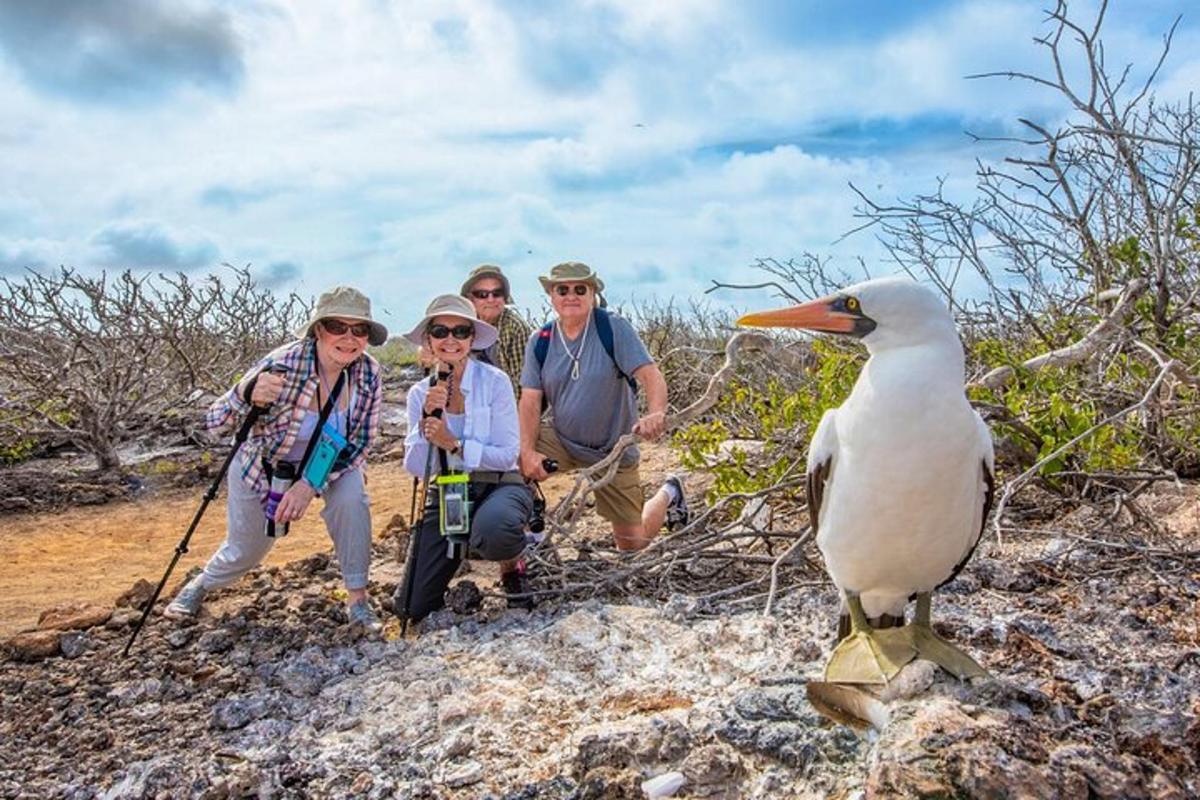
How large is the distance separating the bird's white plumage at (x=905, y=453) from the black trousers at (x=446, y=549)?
64.7 inches

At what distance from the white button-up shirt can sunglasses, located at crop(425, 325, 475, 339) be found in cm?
14

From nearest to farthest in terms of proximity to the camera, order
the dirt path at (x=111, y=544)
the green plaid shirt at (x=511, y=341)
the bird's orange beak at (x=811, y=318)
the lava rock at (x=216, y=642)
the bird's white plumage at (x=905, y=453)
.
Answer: the bird's white plumage at (x=905, y=453)
the bird's orange beak at (x=811, y=318)
the lava rock at (x=216, y=642)
the dirt path at (x=111, y=544)
the green plaid shirt at (x=511, y=341)

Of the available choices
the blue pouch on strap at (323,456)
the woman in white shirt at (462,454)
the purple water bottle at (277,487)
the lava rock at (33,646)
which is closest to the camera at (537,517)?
the woman in white shirt at (462,454)

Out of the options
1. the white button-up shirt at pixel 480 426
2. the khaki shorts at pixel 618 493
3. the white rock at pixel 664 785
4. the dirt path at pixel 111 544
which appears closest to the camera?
the white rock at pixel 664 785

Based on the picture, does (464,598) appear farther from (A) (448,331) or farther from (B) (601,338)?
(B) (601,338)

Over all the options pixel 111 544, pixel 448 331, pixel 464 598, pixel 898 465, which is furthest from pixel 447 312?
pixel 111 544

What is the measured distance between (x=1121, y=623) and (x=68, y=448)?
9.16 meters

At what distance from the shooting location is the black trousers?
4180 millimetres

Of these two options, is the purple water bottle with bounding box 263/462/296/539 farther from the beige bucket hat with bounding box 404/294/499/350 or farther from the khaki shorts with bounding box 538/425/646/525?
the khaki shorts with bounding box 538/425/646/525

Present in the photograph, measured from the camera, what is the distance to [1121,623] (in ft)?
10.8

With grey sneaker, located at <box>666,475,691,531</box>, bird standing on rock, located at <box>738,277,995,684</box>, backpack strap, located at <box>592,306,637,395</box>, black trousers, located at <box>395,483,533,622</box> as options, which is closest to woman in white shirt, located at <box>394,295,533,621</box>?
black trousers, located at <box>395,483,533,622</box>

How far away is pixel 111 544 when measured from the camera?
6.88 m

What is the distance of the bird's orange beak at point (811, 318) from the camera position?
2730mm

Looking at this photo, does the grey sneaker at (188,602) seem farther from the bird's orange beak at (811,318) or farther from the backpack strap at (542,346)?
the bird's orange beak at (811,318)
